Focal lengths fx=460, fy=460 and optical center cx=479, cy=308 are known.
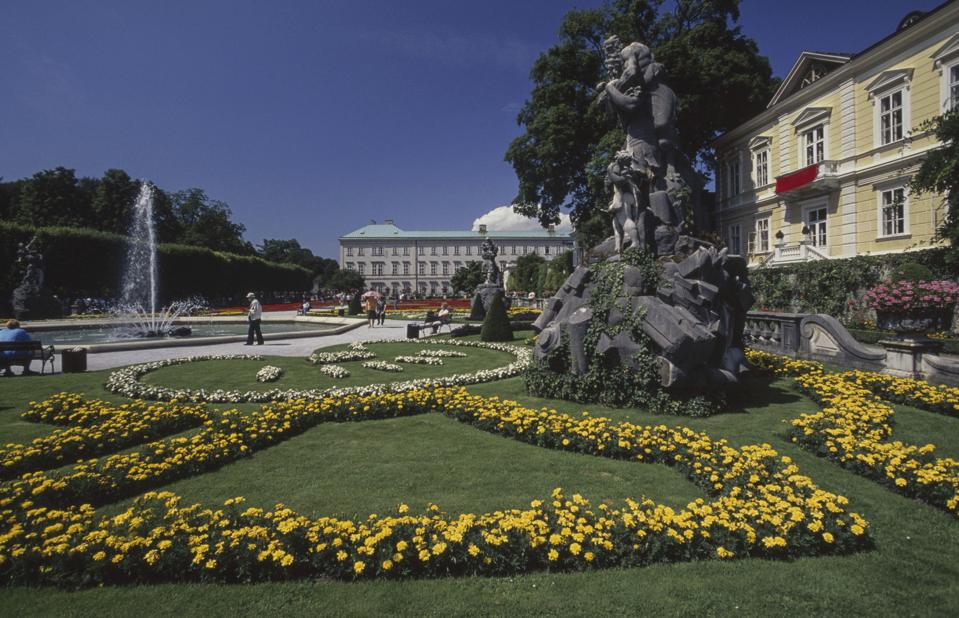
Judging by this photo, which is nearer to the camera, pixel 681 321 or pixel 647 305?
pixel 681 321

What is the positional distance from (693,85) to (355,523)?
27614 millimetres

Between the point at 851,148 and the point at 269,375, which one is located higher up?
the point at 851,148

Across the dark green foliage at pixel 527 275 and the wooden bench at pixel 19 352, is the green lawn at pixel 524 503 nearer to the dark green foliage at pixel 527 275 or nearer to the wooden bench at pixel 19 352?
the wooden bench at pixel 19 352

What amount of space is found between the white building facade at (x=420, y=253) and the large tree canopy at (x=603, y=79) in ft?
228

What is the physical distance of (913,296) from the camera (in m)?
9.34

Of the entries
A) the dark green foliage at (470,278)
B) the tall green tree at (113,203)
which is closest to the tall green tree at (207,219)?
the tall green tree at (113,203)

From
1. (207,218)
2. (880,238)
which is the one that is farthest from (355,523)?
(207,218)

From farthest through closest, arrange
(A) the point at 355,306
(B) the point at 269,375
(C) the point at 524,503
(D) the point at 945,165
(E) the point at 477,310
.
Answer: (A) the point at 355,306
(E) the point at 477,310
(D) the point at 945,165
(B) the point at 269,375
(C) the point at 524,503

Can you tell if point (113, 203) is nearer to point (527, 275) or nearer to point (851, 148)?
point (527, 275)

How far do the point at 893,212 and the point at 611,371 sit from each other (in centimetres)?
1854

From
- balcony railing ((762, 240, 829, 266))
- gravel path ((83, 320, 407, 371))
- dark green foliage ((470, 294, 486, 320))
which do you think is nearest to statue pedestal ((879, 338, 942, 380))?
balcony railing ((762, 240, 829, 266))

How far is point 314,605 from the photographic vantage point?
2.79m

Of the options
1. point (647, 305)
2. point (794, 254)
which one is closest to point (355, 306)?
point (794, 254)

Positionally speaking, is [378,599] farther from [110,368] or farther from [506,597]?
[110,368]
